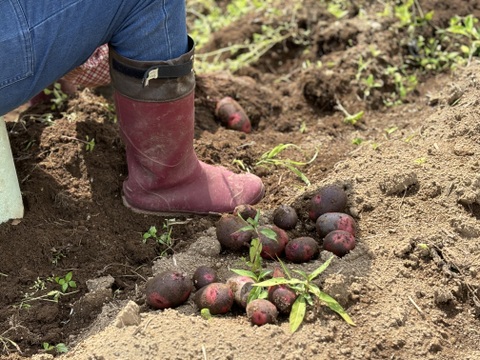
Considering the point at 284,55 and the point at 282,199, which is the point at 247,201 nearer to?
the point at 282,199

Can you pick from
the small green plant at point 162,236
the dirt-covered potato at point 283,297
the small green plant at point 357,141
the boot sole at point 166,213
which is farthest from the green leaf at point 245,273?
the small green plant at point 357,141

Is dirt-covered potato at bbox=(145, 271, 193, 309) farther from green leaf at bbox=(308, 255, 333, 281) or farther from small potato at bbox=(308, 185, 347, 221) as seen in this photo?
small potato at bbox=(308, 185, 347, 221)

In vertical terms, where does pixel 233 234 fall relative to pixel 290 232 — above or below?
above

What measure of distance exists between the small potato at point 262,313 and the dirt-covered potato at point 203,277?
0.23m

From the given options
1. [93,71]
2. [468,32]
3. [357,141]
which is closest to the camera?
[93,71]

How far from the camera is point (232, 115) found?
13.3 ft

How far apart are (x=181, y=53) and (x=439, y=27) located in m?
2.20

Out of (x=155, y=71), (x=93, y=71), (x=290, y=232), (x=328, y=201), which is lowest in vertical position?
(x=290, y=232)

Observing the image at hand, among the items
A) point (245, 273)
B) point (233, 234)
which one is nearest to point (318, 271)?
point (245, 273)

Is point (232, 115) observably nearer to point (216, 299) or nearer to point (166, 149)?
point (166, 149)

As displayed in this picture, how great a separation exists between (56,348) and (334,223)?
1.16 meters

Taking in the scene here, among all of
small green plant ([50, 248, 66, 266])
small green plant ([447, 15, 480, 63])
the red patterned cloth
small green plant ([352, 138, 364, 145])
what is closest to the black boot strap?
the red patterned cloth

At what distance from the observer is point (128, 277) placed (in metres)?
3.02

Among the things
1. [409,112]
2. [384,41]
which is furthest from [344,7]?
[409,112]
